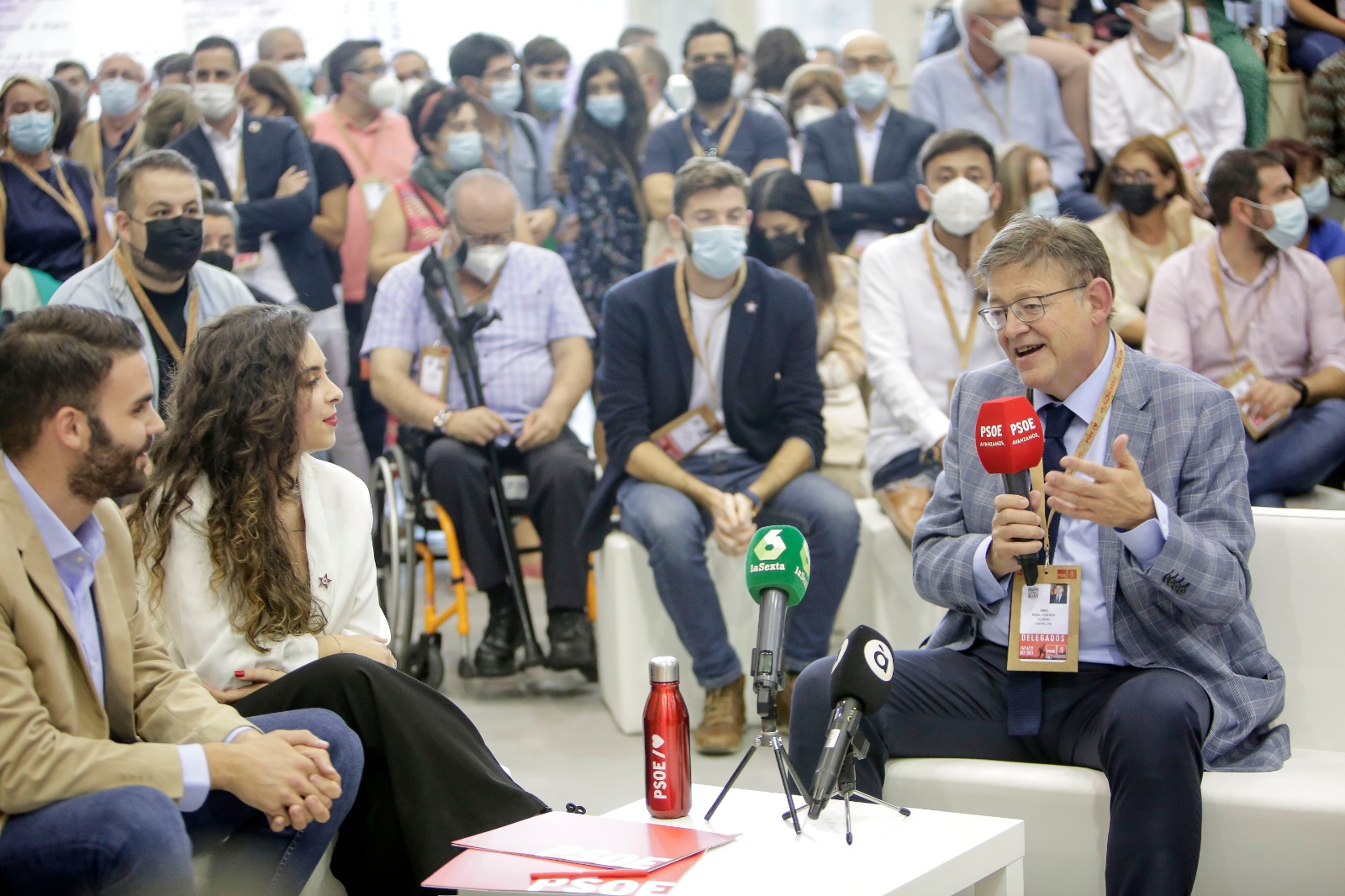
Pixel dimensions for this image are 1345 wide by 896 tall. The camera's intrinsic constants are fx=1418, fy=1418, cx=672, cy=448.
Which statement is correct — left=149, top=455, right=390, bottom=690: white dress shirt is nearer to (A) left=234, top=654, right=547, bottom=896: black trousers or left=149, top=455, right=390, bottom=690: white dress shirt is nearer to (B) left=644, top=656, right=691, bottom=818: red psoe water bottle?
(A) left=234, top=654, right=547, bottom=896: black trousers

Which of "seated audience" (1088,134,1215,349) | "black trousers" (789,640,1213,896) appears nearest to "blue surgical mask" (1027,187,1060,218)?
"seated audience" (1088,134,1215,349)

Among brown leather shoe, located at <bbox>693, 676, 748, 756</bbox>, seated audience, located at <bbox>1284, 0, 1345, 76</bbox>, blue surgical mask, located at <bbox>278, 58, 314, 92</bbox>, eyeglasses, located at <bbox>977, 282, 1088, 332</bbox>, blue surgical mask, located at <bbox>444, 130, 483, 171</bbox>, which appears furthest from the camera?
blue surgical mask, located at <bbox>278, 58, 314, 92</bbox>

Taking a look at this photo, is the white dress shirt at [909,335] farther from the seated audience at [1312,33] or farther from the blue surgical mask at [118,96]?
the blue surgical mask at [118,96]

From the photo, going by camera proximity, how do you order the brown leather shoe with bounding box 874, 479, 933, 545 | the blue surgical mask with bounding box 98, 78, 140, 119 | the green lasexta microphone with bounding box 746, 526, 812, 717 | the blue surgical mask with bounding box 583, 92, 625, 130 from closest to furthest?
the green lasexta microphone with bounding box 746, 526, 812, 717 → the brown leather shoe with bounding box 874, 479, 933, 545 → the blue surgical mask with bounding box 583, 92, 625, 130 → the blue surgical mask with bounding box 98, 78, 140, 119

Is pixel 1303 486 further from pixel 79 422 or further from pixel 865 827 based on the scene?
pixel 79 422

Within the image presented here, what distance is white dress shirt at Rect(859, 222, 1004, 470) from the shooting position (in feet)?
14.1

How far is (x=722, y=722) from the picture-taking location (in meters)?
3.91

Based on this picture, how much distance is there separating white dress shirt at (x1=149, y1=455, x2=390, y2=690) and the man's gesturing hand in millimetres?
1236

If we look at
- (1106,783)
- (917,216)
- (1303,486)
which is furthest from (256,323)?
(917,216)

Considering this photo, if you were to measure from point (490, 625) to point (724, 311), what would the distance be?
124 centimetres

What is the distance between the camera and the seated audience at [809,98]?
233 inches

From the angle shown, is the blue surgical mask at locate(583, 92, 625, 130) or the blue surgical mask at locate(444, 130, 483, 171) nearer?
the blue surgical mask at locate(444, 130, 483, 171)

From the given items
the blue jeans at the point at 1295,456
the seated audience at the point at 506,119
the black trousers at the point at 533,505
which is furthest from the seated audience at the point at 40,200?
the blue jeans at the point at 1295,456

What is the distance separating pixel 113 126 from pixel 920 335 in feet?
11.7
